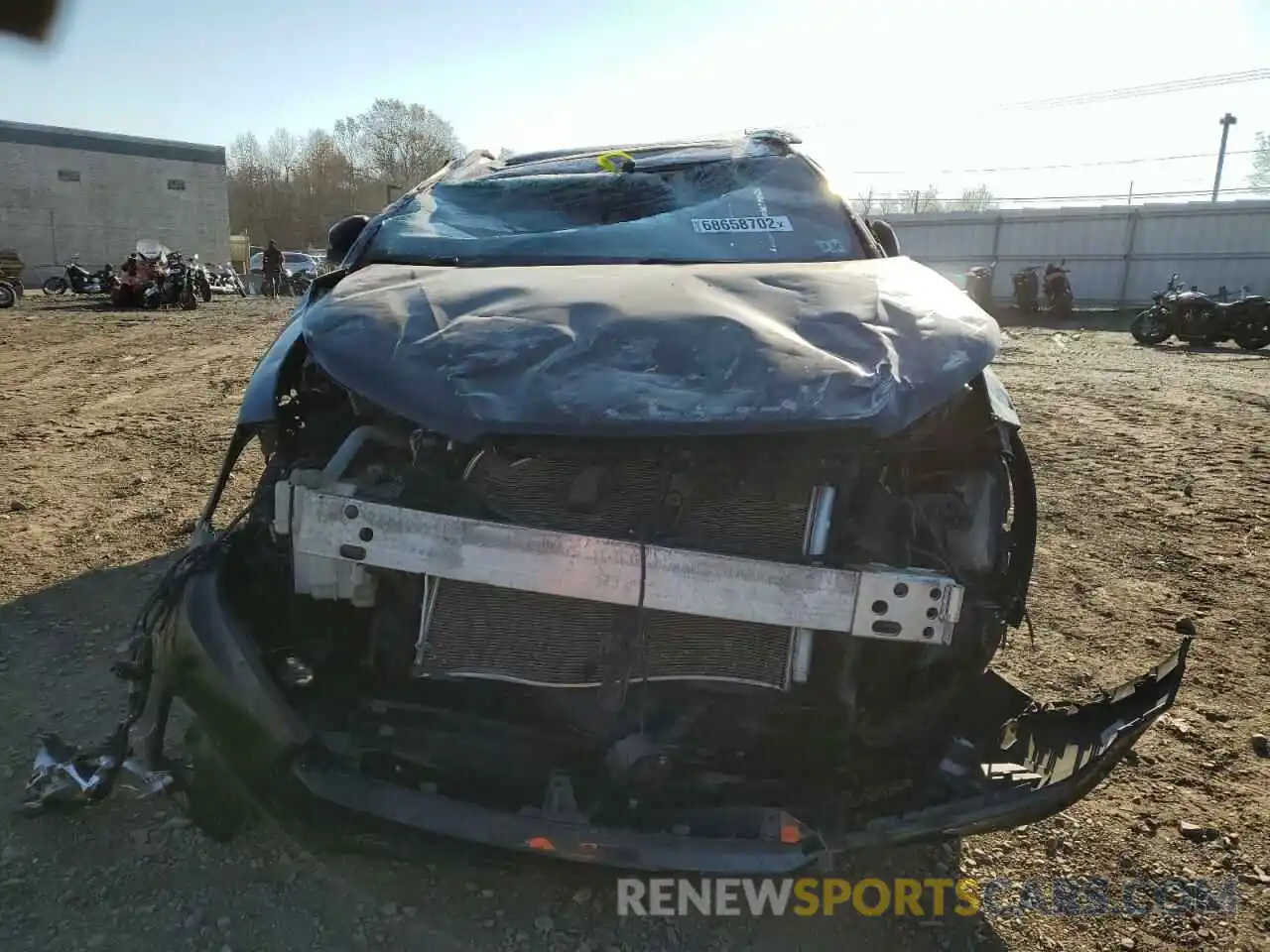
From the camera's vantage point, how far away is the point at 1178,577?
4.32 meters

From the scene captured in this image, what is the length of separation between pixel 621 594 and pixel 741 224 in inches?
71.9

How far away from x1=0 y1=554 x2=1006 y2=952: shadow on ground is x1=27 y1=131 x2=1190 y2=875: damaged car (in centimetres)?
14

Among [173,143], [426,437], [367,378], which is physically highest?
[173,143]

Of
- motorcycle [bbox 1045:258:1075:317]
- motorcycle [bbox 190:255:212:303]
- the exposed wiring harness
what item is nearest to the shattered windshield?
the exposed wiring harness

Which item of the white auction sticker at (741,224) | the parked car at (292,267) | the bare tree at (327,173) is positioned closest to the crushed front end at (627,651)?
the white auction sticker at (741,224)

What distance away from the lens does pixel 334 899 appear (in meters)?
2.16

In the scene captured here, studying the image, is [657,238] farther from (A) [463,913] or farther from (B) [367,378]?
(A) [463,913]

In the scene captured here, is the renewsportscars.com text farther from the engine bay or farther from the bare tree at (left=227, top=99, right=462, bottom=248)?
the bare tree at (left=227, top=99, right=462, bottom=248)

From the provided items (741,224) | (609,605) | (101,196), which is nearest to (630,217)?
(741,224)

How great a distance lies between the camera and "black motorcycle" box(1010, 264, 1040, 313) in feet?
77.4

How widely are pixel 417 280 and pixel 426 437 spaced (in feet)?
2.16

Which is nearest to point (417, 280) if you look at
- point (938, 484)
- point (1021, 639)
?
point (938, 484)

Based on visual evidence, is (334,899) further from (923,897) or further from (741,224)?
(741,224)

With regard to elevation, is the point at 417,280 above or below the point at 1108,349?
above
